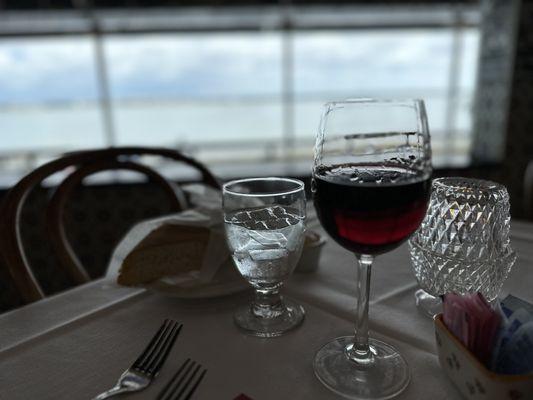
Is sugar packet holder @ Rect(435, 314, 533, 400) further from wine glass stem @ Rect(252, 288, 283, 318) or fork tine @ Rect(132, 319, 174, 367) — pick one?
fork tine @ Rect(132, 319, 174, 367)

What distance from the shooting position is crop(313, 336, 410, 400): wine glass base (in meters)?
0.38

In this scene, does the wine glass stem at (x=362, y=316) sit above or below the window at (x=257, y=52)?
below

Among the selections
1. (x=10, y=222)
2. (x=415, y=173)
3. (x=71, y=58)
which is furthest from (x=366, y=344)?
(x=71, y=58)

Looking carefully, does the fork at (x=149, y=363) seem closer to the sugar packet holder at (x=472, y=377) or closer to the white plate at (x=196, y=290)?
the white plate at (x=196, y=290)

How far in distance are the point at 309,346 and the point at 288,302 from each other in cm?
10

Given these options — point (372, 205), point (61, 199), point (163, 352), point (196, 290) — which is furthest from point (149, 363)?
point (61, 199)

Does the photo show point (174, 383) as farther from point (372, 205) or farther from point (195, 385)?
point (372, 205)

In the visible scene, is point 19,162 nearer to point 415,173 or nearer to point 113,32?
point 113,32

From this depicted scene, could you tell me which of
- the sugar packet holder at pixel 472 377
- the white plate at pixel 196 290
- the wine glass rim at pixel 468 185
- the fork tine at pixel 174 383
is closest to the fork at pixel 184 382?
the fork tine at pixel 174 383

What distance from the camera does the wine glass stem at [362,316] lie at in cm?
42

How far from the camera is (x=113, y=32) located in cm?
216

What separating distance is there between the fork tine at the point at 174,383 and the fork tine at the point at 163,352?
2cm

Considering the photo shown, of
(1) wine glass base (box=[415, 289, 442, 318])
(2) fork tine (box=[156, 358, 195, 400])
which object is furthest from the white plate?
(1) wine glass base (box=[415, 289, 442, 318])

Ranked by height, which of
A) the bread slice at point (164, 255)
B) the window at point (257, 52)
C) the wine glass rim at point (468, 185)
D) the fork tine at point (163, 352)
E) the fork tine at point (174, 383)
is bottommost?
the fork tine at point (174, 383)
